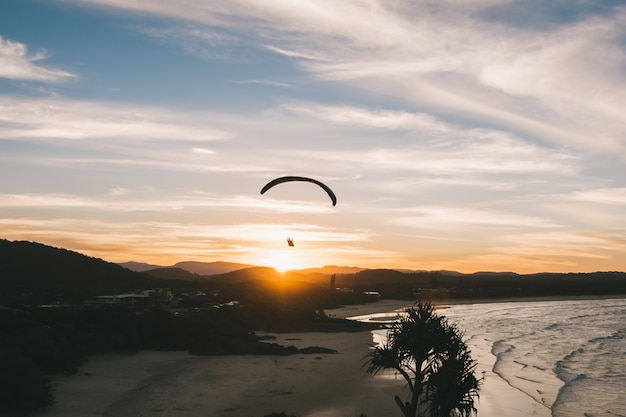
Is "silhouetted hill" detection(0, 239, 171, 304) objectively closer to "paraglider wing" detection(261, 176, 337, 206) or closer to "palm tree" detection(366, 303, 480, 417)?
"paraglider wing" detection(261, 176, 337, 206)

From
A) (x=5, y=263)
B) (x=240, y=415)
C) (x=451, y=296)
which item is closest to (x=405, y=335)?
(x=240, y=415)

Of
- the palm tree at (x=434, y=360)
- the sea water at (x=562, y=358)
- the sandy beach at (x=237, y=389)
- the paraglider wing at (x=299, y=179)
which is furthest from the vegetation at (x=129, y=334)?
the paraglider wing at (x=299, y=179)

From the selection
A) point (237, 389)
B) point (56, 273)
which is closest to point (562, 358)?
point (237, 389)

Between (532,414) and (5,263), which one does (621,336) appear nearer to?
(532,414)

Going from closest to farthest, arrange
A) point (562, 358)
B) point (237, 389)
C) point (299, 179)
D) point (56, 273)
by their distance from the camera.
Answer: point (299, 179) < point (237, 389) < point (562, 358) < point (56, 273)

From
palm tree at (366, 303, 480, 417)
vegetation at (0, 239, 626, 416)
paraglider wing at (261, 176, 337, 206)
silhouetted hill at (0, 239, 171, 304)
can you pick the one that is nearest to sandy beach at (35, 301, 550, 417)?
vegetation at (0, 239, 626, 416)

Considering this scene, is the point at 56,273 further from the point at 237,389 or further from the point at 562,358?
the point at 237,389
